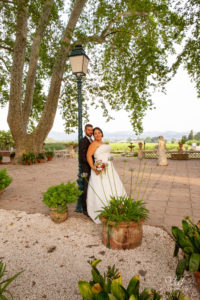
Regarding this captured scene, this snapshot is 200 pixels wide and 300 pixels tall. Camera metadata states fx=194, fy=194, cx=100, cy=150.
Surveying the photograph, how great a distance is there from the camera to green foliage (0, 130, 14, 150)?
21.3 metres

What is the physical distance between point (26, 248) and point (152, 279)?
2036 millimetres

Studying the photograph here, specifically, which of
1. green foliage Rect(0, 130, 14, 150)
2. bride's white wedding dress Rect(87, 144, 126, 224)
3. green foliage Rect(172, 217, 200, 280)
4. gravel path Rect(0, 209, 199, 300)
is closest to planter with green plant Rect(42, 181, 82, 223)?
gravel path Rect(0, 209, 199, 300)

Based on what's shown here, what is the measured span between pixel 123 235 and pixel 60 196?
5.41 ft

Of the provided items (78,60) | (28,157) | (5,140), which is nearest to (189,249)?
(78,60)

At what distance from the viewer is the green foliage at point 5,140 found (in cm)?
2134

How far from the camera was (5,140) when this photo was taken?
21.7 meters

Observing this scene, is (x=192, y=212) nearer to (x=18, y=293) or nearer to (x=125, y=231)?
(x=125, y=231)

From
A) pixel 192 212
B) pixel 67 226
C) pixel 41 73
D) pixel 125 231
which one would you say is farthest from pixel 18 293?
A: pixel 41 73

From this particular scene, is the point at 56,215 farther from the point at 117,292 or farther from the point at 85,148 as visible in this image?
the point at 117,292

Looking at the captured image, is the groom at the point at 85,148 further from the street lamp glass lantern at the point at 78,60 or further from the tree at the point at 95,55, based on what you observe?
the tree at the point at 95,55

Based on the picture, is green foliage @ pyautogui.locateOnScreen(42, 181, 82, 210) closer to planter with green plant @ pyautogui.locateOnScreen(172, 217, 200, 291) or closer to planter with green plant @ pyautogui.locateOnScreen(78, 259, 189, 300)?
planter with green plant @ pyautogui.locateOnScreen(172, 217, 200, 291)

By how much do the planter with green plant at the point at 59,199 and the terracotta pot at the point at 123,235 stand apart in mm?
1250

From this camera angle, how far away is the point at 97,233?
3.71 meters

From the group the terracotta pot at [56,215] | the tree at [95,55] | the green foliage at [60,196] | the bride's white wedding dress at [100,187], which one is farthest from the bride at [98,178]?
the tree at [95,55]
